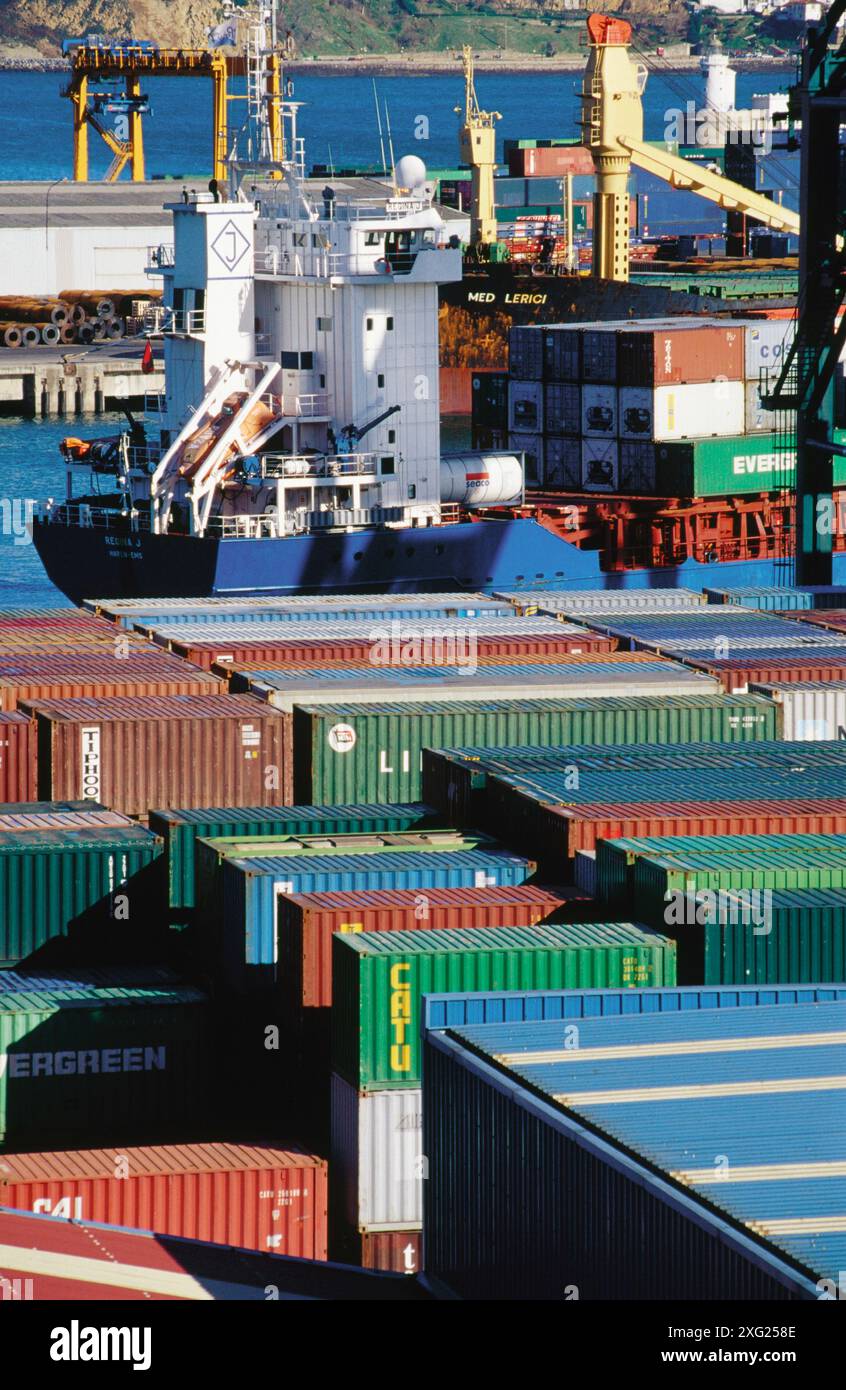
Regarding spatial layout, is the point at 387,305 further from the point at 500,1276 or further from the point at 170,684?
the point at 500,1276

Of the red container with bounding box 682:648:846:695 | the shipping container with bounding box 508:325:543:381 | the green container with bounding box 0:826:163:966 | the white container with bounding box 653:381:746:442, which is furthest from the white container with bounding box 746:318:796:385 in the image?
the green container with bounding box 0:826:163:966

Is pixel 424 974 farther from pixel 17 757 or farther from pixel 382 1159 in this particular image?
pixel 17 757

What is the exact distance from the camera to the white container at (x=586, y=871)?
2150 centimetres

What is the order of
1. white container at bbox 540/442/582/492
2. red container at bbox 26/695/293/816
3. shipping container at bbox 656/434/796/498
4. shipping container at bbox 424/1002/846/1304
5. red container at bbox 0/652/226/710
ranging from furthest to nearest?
white container at bbox 540/442/582/492, shipping container at bbox 656/434/796/498, red container at bbox 0/652/226/710, red container at bbox 26/695/293/816, shipping container at bbox 424/1002/846/1304

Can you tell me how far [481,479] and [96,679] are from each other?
20.9 m

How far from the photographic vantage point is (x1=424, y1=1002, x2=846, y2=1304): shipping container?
1363 centimetres

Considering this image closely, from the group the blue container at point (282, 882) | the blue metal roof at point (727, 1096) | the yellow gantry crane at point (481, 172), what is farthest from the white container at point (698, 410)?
the yellow gantry crane at point (481, 172)

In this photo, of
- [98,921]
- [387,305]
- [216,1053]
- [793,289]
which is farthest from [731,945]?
[793,289]

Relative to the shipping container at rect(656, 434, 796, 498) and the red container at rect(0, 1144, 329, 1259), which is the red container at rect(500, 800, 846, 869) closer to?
the red container at rect(0, 1144, 329, 1259)

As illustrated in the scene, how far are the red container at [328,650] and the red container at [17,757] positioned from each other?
470cm

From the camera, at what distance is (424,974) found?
18750 mm

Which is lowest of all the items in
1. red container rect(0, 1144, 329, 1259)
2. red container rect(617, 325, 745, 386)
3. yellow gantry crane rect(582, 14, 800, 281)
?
red container rect(0, 1144, 329, 1259)

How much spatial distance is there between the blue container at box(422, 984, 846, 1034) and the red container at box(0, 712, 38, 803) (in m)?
10.5

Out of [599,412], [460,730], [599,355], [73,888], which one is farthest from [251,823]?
[599,412]
